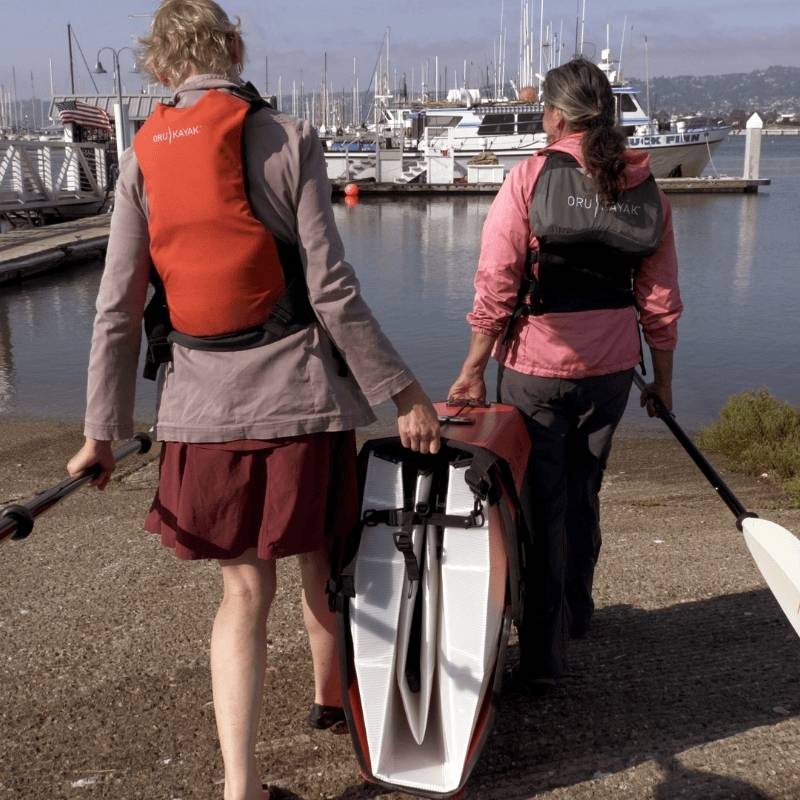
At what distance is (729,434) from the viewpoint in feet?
25.6

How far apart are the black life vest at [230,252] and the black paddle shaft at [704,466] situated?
4.64 ft

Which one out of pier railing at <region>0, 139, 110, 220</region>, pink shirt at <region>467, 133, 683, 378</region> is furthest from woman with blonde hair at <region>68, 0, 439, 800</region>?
pier railing at <region>0, 139, 110, 220</region>

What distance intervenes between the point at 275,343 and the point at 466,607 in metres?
0.85

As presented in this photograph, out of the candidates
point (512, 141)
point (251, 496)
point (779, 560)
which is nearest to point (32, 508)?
point (251, 496)

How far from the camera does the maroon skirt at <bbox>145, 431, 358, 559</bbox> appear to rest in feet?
8.07

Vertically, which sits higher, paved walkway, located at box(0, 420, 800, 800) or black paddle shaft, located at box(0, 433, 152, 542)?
black paddle shaft, located at box(0, 433, 152, 542)

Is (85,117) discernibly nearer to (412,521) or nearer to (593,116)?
(593,116)

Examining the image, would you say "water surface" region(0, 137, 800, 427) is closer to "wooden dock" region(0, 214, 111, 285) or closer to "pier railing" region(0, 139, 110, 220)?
"wooden dock" region(0, 214, 111, 285)

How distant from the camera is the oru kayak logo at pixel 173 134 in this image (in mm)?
2369

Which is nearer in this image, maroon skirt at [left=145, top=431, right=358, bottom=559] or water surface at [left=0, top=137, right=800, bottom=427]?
maroon skirt at [left=145, top=431, right=358, bottom=559]

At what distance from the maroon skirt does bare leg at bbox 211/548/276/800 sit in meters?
0.09

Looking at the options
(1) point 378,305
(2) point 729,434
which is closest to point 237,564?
(2) point 729,434

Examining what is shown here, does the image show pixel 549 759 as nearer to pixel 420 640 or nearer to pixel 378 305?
pixel 420 640

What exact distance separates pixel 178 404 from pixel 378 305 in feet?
55.3
